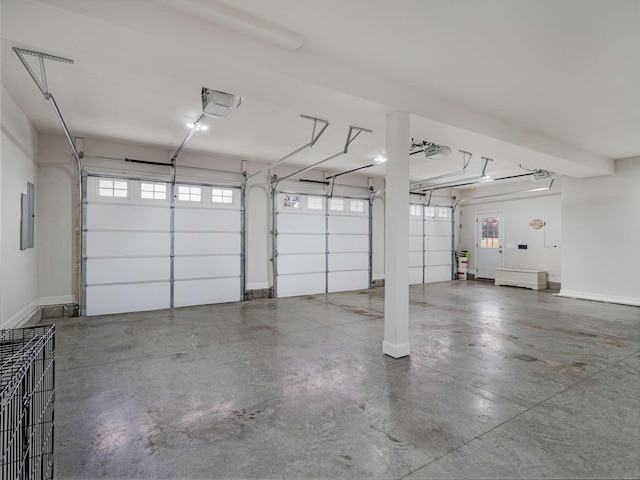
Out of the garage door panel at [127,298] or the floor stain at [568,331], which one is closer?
the floor stain at [568,331]

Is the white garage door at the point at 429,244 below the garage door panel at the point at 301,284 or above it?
above

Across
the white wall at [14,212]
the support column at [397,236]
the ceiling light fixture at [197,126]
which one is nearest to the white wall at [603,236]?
the support column at [397,236]

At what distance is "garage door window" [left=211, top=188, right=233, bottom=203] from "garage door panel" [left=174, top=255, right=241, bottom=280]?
46.4 inches

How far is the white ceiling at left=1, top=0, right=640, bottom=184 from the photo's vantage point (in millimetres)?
2328

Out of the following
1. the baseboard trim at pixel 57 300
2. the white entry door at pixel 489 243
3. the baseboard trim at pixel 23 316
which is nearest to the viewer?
the baseboard trim at pixel 23 316

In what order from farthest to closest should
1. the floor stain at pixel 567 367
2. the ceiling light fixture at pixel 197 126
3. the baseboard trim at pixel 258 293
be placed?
the baseboard trim at pixel 258 293, the ceiling light fixture at pixel 197 126, the floor stain at pixel 567 367

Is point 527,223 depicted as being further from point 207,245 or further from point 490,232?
point 207,245

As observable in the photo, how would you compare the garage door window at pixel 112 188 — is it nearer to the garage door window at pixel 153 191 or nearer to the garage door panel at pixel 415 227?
the garage door window at pixel 153 191

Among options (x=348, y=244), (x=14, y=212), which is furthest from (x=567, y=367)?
(x=14, y=212)

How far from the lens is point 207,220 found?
6.70 meters

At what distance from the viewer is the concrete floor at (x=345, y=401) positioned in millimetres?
1924

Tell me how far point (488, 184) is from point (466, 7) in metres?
8.65

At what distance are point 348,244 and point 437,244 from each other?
353 cm

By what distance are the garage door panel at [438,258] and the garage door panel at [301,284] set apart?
3829 millimetres
